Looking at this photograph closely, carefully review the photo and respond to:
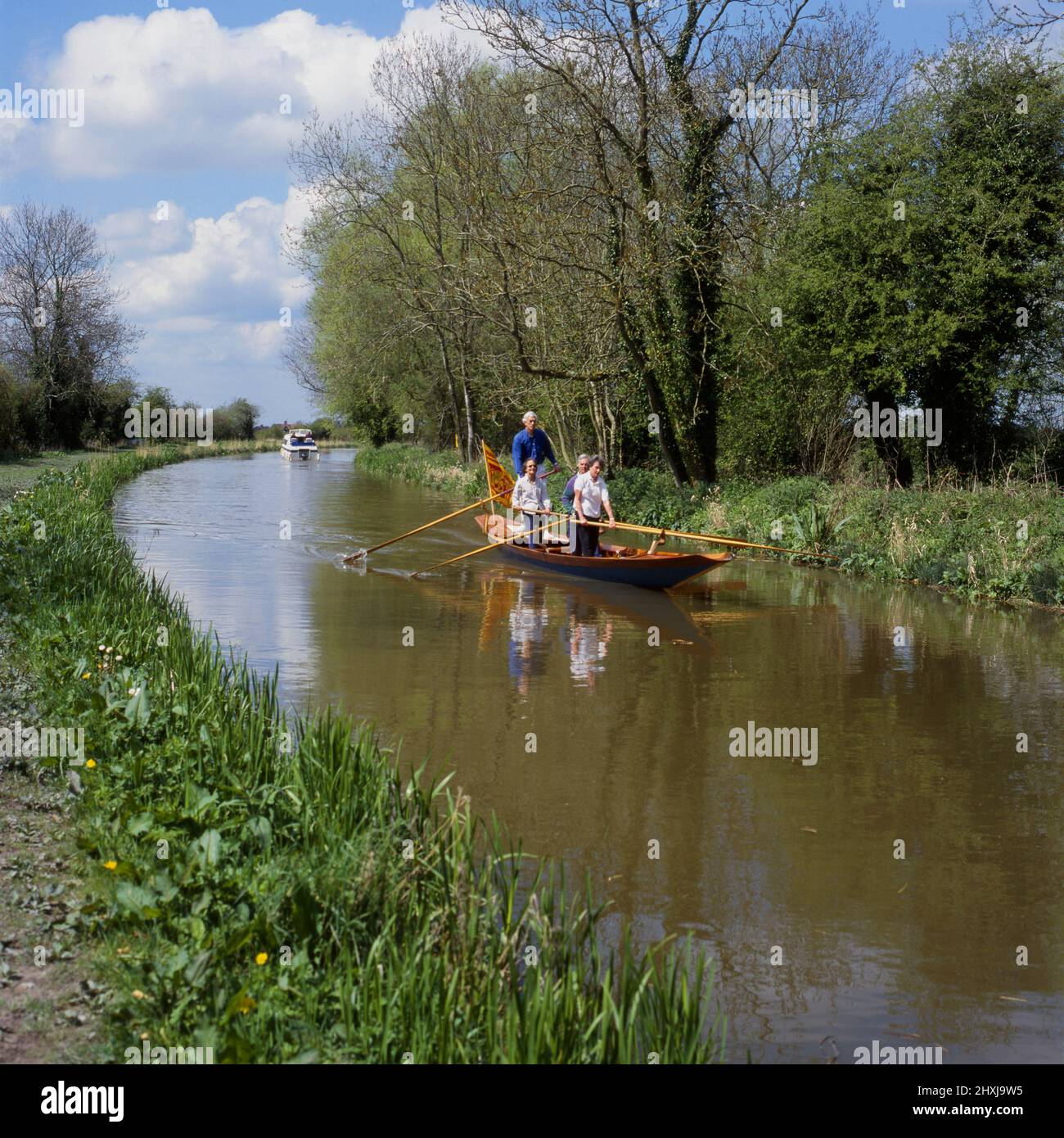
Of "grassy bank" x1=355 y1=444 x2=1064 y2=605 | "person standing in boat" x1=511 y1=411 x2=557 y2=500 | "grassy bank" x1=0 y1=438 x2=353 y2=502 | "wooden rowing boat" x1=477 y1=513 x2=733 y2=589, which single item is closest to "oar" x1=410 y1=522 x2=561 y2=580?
"wooden rowing boat" x1=477 y1=513 x2=733 y2=589

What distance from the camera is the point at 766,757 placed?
9.24 meters

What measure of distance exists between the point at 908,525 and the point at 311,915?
52.1ft

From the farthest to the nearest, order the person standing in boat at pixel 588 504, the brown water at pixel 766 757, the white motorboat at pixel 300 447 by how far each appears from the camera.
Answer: the white motorboat at pixel 300 447 → the person standing in boat at pixel 588 504 → the brown water at pixel 766 757

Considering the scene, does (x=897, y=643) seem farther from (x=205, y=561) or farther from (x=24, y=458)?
(x=24, y=458)

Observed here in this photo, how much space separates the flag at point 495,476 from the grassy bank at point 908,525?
3.48m

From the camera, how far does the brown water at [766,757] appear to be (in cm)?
555

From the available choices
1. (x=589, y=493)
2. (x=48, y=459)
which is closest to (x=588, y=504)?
(x=589, y=493)

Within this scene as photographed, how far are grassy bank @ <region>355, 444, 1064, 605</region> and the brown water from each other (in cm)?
66

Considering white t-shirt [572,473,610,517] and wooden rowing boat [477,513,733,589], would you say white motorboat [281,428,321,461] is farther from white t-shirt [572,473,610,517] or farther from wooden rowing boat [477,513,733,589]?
white t-shirt [572,473,610,517]

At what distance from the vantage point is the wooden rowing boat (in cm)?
1641

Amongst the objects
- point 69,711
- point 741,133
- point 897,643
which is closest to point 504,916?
point 69,711

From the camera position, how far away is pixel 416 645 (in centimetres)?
1345

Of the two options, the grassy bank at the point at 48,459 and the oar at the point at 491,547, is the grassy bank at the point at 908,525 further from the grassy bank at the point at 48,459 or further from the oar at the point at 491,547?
the grassy bank at the point at 48,459

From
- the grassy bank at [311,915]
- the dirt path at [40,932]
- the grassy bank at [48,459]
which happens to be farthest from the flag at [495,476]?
the dirt path at [40,932]
